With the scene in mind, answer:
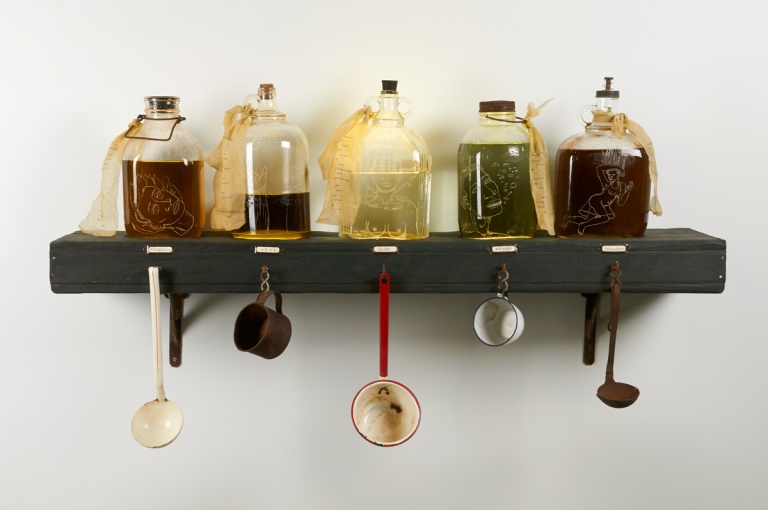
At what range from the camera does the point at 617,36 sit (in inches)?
45.6

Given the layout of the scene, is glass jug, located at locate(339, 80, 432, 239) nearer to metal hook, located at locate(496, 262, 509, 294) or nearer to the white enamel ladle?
metal hook, located at locate(496, 262, 509, 294)

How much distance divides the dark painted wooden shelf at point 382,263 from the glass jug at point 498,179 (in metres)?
0.04

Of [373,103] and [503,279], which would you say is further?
[373,103]

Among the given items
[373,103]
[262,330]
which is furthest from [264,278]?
[373,103]

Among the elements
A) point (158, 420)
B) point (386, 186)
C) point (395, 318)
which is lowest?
point (158, 420)

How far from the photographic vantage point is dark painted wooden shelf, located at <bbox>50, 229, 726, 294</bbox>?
103cm

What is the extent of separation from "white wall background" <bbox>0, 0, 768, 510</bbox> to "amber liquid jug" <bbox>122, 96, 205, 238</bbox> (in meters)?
0.09

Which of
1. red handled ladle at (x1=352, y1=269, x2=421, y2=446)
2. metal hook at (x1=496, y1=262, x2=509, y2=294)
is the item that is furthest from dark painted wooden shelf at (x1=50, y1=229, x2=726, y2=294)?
red handled ladle at (x1=352, y1=269, x2=421, y2=446)

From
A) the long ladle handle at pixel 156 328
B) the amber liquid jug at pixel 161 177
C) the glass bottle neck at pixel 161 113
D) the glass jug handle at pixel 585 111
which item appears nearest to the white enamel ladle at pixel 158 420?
the long ladle handle at pixel 156 328

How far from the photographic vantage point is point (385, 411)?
1.11 meters

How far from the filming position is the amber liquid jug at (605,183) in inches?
41.4

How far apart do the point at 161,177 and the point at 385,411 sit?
1.57ft

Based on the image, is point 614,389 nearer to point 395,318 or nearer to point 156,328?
point 395,318

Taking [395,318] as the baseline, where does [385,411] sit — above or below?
below
